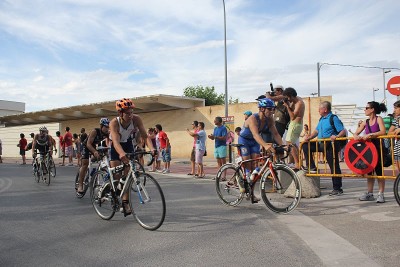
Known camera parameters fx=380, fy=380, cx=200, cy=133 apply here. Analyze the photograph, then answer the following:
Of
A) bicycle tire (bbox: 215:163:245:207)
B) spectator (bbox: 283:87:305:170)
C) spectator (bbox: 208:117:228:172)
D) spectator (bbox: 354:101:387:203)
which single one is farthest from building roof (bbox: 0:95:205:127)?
spectator (bbox: 354:101:387:203)

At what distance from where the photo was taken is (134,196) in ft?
18.2

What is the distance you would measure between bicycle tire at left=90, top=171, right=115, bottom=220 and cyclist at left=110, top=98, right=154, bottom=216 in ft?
1.03

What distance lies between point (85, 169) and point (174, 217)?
3.40m

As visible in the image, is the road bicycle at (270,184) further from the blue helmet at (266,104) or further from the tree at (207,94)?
the tree at (207,94)

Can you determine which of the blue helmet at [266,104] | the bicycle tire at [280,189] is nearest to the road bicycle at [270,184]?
the bicycle tire at [280,189]

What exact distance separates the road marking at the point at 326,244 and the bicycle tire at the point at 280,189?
23 centimetres

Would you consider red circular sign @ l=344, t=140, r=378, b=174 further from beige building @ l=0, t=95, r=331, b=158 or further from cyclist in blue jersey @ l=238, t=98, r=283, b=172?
beige building @ l=0, t=95, r=331, b=158

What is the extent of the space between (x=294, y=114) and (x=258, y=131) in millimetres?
1920

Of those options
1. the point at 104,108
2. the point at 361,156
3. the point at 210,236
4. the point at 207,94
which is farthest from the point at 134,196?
the point at 207,94

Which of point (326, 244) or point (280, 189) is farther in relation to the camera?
point (280, 189)

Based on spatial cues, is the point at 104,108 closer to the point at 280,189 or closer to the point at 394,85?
the point at 394,85

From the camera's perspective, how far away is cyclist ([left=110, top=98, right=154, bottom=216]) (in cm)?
569

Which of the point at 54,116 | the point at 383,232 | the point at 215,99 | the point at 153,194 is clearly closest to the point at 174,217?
the point at 153,194

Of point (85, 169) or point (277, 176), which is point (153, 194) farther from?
point (85, 169)
